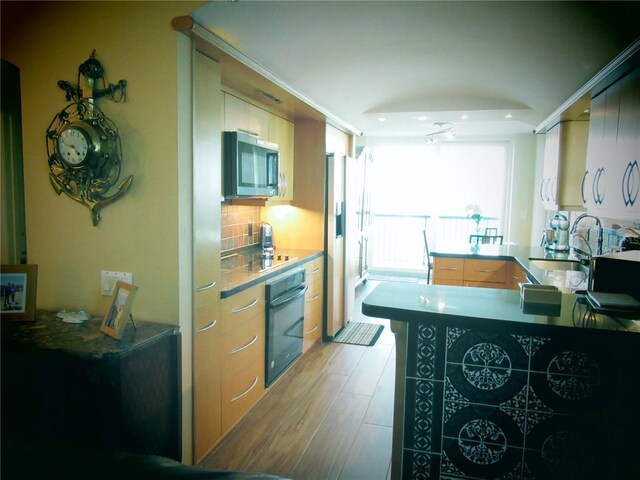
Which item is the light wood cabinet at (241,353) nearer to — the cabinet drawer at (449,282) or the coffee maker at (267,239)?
the coffee maker at (267,239)

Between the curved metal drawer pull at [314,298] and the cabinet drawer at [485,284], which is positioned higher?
the cabinet drawer at [485,284]

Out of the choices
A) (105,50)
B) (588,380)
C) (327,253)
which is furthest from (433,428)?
(327,253)

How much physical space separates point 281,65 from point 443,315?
202 centimetres

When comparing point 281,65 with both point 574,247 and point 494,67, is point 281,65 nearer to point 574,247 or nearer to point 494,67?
point 494,67

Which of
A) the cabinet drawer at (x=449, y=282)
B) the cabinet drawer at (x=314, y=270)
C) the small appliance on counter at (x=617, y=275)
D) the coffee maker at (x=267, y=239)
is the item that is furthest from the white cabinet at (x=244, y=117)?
the small appliance on counter at (x=617, y=275)

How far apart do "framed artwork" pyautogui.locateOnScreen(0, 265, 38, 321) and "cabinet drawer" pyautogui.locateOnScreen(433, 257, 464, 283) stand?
3.25m

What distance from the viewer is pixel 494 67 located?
3.28 meters

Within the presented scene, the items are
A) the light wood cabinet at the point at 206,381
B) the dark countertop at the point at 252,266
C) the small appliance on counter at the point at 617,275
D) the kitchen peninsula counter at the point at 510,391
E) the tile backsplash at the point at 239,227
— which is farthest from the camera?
the tile backsplash at the point at 239,227

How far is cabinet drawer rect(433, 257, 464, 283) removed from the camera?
4023 millimetres

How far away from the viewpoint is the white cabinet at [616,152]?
2.31 m

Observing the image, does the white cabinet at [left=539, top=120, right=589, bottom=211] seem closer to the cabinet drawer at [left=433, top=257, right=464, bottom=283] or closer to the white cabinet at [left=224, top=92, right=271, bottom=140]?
the cabinet drawer at [left=433, top=257, right=464, bottom=283]

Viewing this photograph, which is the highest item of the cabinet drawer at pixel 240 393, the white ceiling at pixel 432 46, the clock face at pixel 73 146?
the white ceiling at pixel 432 46

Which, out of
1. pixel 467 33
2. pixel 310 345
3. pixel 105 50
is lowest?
pixel 310 345

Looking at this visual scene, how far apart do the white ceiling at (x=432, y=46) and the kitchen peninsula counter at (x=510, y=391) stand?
1603 mm
